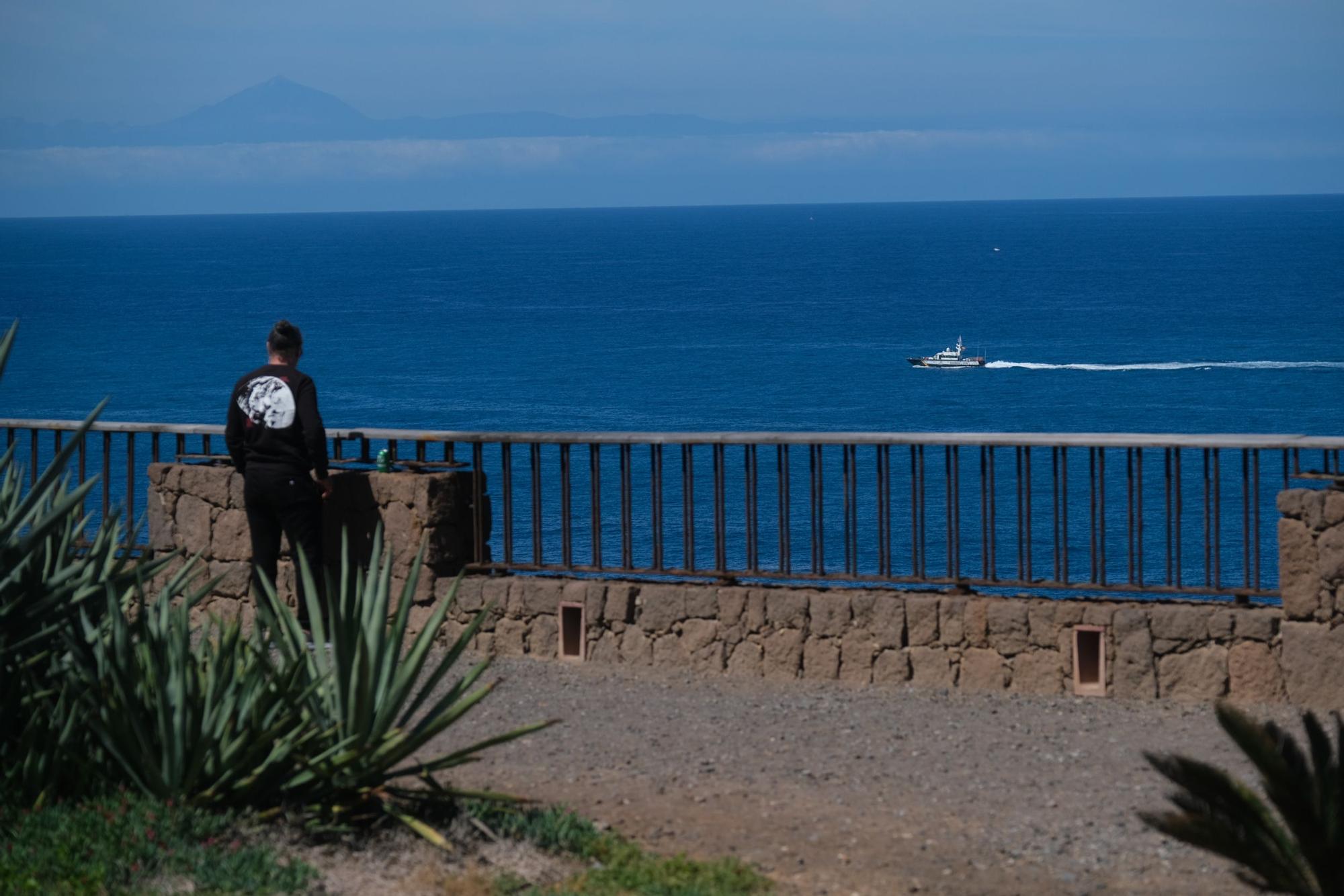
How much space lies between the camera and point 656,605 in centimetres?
933

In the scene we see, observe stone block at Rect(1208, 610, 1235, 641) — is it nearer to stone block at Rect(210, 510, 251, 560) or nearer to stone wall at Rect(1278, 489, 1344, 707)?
stone wall at Rect(1278, 489, 1344, 707)

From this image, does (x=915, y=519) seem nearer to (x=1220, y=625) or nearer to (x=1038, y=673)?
(x=1038, y=673)

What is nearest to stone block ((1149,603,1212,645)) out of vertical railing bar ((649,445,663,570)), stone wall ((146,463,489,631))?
vertical railing bar ((649,445,663,570))

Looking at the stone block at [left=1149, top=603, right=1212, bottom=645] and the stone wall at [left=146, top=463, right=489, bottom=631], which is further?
the stone wall at [left=146, top=463, right=489, bottom=631]

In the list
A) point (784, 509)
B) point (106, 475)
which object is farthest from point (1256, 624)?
point (106, 475)

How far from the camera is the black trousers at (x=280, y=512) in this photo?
9.01 metres

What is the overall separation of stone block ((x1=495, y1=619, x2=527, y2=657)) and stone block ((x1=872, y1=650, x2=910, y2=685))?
6.60ft

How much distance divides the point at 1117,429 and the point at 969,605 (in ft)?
213

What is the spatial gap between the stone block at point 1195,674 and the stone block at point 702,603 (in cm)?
229

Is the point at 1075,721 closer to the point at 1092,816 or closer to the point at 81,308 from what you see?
the point at 1092,816

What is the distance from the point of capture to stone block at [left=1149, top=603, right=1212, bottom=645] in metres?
8.33

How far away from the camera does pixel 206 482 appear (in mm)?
10172

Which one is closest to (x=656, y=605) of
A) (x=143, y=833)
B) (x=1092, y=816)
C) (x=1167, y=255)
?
(x=1092, y=816)

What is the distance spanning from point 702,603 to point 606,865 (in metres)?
3.49
